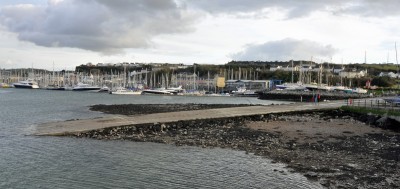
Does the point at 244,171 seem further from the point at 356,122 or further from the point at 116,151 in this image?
the point at 356,122

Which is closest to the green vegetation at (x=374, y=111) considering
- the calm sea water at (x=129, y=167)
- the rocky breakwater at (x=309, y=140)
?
the rocky breakwater at (x=309, y=140)

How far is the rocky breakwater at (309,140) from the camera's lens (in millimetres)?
20203

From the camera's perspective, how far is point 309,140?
3042 centimetres

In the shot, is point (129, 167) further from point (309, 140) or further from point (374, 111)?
point (374, 111)

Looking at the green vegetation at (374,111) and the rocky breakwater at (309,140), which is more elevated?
the green vegetation at (374,111)

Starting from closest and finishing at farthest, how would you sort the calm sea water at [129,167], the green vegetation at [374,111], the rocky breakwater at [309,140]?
the calm sea water at [129,167]
the rocky breakwater at [309,140]
the green vegetation at [374,111]

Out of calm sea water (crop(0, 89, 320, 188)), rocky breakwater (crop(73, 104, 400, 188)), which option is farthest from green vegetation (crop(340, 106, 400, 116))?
calm sea water (crop(0, 89, 320, 188))

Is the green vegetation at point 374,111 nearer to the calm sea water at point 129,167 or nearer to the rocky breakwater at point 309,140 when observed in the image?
the rocky breakwater at point 309,140

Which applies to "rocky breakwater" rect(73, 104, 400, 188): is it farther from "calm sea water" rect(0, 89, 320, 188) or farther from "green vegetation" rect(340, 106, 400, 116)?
"calm sea water" rect(0, 89, 320, 188)

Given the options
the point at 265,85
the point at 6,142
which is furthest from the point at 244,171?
the point at 265,85

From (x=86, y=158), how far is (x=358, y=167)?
45.9ft

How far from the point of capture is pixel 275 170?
20.8 meters

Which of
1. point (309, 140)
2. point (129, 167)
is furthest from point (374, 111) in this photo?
point (129, 167)

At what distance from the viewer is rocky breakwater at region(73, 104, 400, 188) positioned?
66.3 feet
